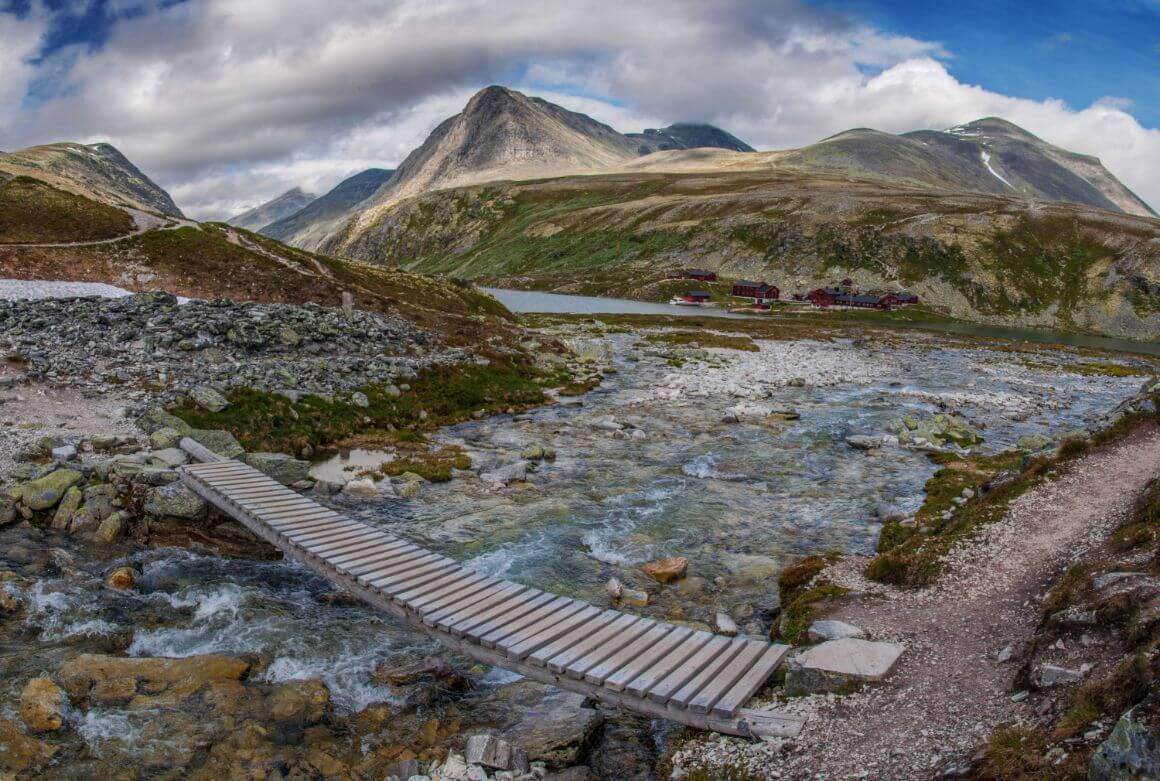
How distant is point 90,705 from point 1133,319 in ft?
668

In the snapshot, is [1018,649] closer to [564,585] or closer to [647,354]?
[564,585]

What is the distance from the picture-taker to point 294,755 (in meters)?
11.5

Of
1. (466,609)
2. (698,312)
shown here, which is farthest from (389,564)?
(698,312)

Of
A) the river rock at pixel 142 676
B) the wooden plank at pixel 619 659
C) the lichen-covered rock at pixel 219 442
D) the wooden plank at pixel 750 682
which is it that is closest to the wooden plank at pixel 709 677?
the wooden plank at pixel 750 682

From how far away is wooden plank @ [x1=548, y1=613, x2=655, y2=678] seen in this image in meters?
12.5

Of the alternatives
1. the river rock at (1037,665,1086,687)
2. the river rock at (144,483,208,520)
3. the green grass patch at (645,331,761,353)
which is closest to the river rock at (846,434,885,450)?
the river rock at (1037,665,1086,687)

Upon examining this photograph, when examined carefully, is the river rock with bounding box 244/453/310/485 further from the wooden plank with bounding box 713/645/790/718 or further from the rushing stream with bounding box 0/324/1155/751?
the wooden plank with bounding box 713/645/790/718

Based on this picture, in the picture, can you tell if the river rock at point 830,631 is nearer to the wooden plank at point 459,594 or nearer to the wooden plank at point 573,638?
the wooden plank at point 573,638

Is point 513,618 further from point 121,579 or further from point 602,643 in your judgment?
point 121,579

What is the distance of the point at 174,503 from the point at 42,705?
8846 millimetres

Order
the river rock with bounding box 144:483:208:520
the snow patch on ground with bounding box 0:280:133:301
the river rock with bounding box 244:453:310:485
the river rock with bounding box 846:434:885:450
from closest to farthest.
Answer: the river rock with bounding box 144:483:208:520 → the river rock with bounding box 244:453:310:485 → the river rock with bounding box 846:434:885:450 → the snow patch on ground with bounding box 0:280:133:301

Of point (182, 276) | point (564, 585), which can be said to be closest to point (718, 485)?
point (564, 585)

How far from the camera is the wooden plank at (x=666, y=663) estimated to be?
11.8 meters

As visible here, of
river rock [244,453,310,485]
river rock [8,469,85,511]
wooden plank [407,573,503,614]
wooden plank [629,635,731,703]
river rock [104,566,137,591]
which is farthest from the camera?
river rock [244,453,310,485]
